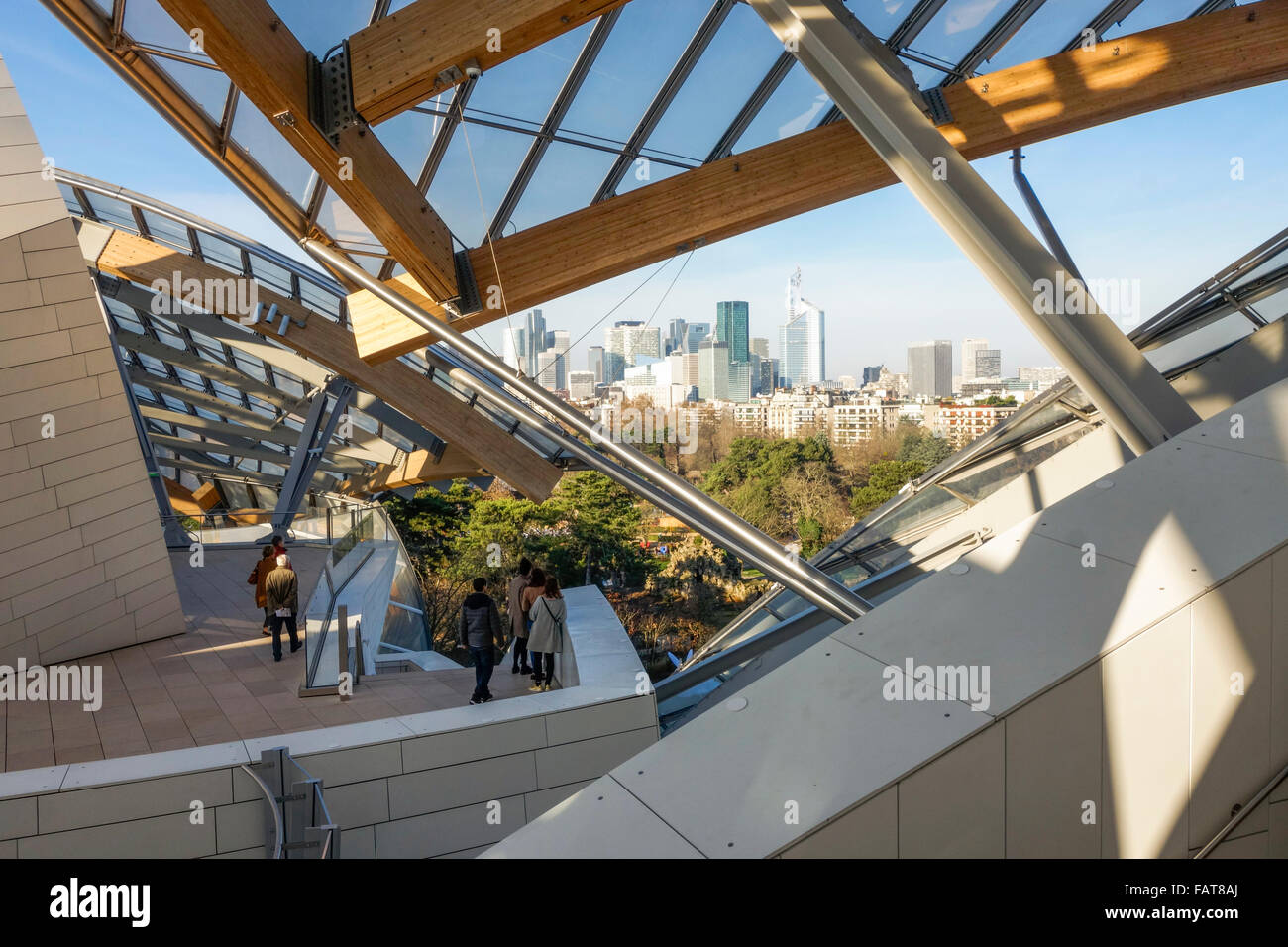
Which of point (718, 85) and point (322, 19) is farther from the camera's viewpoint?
point (718, 85)

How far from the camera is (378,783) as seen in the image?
6852 mm

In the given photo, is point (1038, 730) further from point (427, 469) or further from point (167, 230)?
point (427, 469)

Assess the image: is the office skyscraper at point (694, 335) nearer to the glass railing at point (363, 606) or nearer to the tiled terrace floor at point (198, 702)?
the glass railing at point (363, 606)

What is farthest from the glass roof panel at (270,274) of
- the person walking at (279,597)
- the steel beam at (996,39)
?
the steel beam at (996,39)

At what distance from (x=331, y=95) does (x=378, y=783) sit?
20.9 feet

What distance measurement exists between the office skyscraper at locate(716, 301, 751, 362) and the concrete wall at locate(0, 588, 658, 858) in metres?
137

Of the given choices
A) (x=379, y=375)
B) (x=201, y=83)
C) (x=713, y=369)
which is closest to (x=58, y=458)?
(x=201, y=83)

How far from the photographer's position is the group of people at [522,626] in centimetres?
823

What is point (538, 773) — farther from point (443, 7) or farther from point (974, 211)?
point (443, 7)

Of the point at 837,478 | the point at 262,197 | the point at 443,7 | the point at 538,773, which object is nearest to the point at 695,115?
the point at 443,7

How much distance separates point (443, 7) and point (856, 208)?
110 metres

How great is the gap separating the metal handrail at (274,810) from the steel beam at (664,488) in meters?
3.28

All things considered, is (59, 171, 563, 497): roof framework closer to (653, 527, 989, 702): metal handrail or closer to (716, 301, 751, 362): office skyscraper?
(653, 527, 989, 702): metal handrail

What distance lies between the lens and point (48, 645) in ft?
33.7
